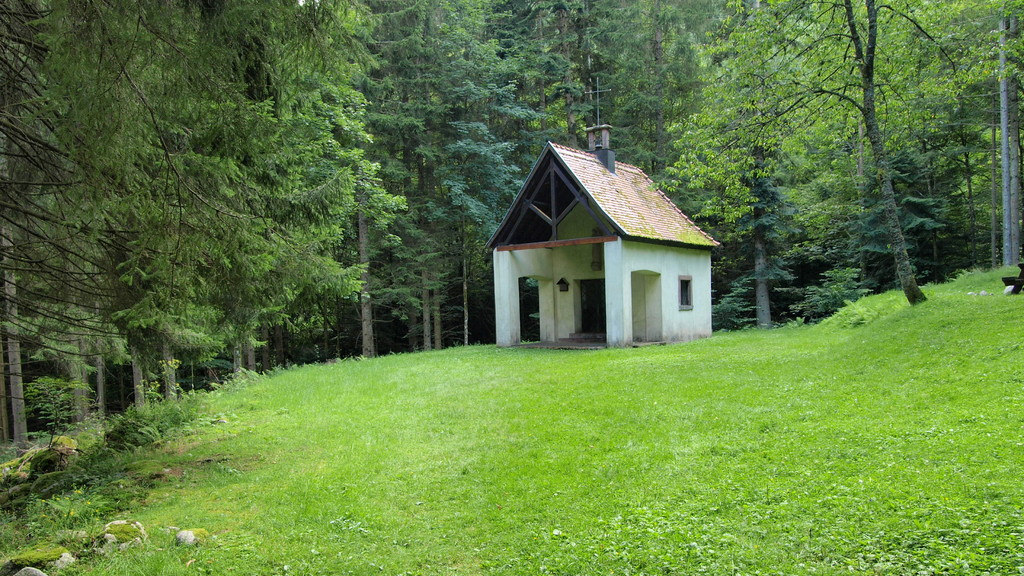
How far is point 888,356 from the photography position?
8.21 metres

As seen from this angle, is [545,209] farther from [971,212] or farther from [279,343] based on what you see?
[971,212]

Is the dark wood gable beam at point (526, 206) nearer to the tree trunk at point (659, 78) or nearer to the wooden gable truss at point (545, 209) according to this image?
the wooden gable truss at point (545, 209)

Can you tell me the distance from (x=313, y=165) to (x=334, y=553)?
12563mm

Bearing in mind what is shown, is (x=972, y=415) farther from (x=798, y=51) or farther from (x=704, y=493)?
(x=798, y=51)

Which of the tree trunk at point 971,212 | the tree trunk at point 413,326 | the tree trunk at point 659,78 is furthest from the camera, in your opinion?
the tree trunk at point 659,78

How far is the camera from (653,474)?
5.04 meters

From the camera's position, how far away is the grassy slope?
3.61 meters

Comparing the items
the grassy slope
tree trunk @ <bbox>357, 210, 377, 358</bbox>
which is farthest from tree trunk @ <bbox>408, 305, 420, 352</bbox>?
the grassy slope

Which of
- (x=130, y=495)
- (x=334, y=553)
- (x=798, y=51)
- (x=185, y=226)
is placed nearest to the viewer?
(x=334, y=553)

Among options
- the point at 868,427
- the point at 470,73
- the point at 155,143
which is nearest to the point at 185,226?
the point at 155,143

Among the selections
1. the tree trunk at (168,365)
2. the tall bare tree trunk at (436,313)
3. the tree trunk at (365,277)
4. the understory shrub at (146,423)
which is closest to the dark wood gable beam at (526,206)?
the tree trunk at (365,277)

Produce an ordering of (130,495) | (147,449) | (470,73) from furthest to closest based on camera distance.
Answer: (470,73) → (147,449) → (130,495)

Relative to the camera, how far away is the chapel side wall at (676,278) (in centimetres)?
1555

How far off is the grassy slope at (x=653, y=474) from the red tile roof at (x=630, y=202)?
6417 mm
